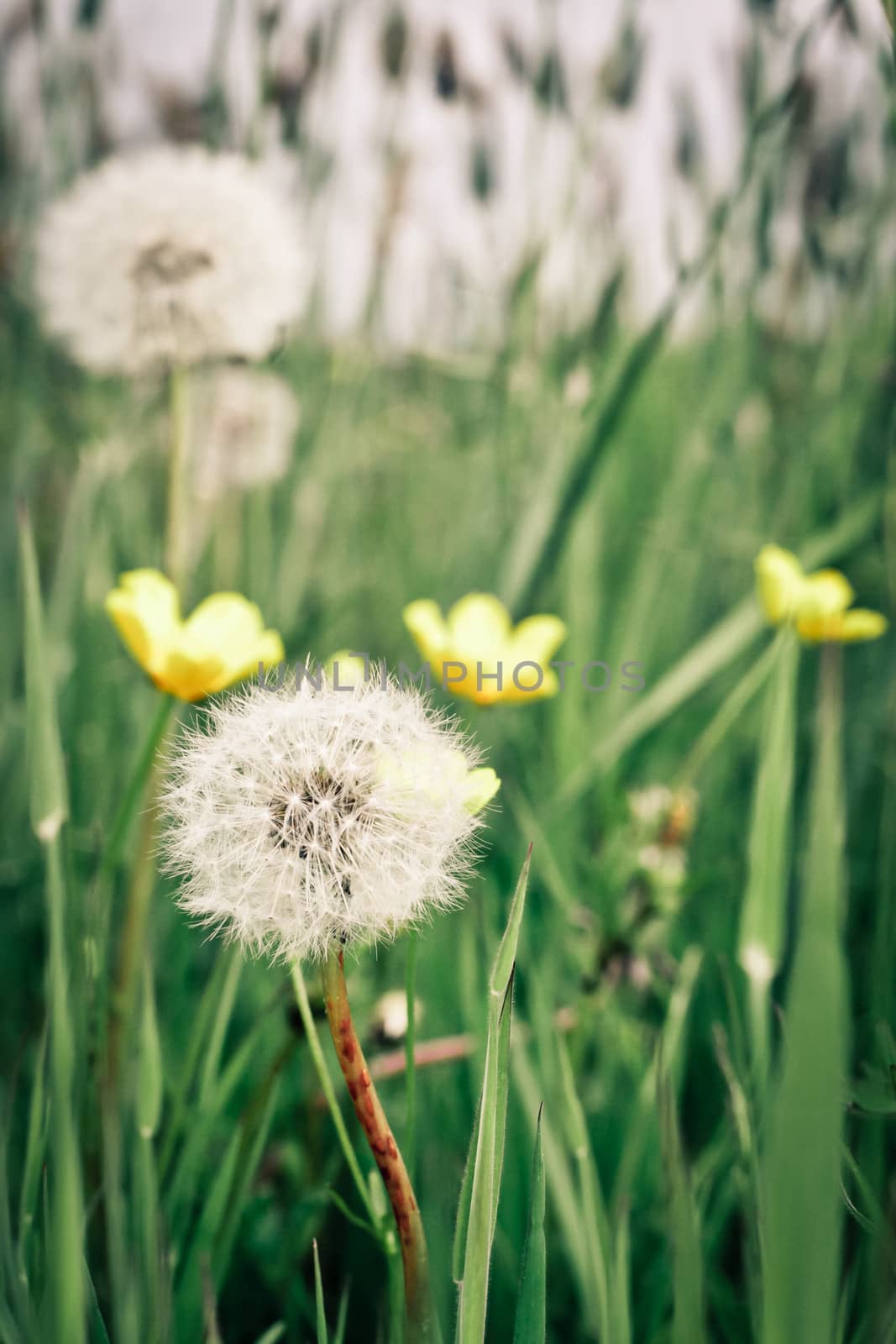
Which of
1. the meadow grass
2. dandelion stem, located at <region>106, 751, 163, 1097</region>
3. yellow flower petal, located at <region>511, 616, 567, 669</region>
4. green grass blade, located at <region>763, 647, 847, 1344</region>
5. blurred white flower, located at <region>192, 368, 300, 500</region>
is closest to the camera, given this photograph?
green grass blade, located at <region>763, 647, 847, 1344</region>

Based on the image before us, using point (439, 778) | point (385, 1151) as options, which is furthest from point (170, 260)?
point (385, 1151)

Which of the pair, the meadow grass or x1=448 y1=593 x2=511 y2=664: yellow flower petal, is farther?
x1=448 y1=593 x2=511 y2=664: yellow flower petal

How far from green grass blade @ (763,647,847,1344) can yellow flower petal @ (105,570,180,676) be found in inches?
16.3

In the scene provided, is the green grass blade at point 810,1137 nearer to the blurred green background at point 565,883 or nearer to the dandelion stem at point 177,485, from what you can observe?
the blurred green background at point 565,883

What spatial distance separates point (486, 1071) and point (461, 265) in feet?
4.28

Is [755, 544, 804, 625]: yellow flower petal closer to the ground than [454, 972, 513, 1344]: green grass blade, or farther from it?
farther from it

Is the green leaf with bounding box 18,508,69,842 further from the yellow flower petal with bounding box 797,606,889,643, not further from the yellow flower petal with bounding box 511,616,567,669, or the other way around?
the yellow flower petal with bounding box 797,606,889,643

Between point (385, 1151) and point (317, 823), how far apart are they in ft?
0.44

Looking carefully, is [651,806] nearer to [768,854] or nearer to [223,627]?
[768,854]

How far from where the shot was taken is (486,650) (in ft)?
2.45

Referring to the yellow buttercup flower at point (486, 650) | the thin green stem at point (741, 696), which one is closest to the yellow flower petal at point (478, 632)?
the yellow buttercup flower at point (486, 650)

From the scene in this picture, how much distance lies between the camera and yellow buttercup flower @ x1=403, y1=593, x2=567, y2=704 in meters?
0.67

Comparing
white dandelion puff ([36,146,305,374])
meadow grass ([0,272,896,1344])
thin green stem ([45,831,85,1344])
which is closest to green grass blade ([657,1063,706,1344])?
meadow grass ([0,272,896,1344])

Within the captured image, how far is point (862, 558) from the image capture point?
4.04 feet
